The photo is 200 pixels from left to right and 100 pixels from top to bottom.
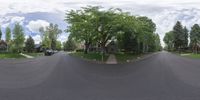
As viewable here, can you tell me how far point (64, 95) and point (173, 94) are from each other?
380 cm

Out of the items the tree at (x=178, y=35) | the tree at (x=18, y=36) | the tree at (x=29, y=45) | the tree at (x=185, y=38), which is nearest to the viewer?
the tree at (x=18, y=36)

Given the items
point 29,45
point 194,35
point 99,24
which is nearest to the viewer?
point 99,24

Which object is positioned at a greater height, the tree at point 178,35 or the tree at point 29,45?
the tree at point 178,35

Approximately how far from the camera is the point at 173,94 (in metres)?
12.2

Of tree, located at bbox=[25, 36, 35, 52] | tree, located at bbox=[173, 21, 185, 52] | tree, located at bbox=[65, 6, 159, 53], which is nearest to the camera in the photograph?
tree, located at bbox=[65, 6, 159, 53]

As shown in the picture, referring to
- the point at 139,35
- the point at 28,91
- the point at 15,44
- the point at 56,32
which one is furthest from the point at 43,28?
the point at 28,91

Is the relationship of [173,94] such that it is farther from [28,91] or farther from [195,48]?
[195,48]

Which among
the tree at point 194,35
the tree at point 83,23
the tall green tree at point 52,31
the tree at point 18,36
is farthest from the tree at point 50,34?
the tree at point 83,23

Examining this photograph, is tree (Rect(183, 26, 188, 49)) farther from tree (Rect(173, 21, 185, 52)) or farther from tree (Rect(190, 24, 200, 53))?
tree (Rect(173, 21, 185, 52))

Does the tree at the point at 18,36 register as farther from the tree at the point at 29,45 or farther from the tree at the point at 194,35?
the tree at the point at 194,35

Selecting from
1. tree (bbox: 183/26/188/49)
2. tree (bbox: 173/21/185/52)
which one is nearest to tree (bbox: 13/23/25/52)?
tree (bbox: 173/21/185/52)

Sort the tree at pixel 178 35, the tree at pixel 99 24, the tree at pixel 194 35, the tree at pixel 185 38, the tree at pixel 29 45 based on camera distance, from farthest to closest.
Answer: the tree at pixel 185 38 → the tree at pixel 194 35 → the tree at pixel 178 35 → the tree at pixel 29 45 → the tree at pixel 99 24

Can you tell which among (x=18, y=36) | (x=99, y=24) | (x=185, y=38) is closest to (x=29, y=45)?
(x=18, y=36)

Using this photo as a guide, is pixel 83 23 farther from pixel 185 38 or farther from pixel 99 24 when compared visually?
pixel 185 38
